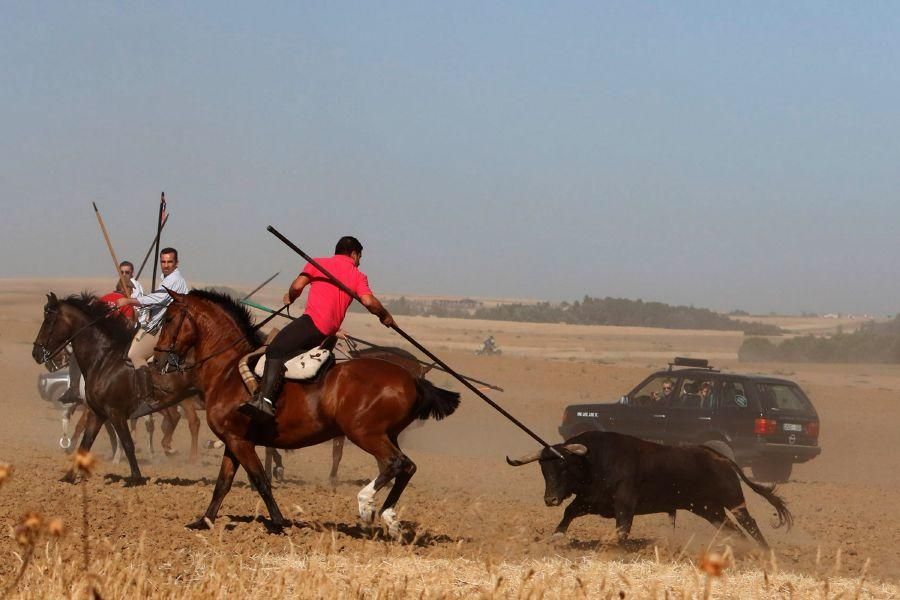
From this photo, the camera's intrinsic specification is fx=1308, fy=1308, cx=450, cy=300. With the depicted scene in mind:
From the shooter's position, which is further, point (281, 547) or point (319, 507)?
point (319, 507)

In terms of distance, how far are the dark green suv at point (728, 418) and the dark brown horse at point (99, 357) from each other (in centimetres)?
739

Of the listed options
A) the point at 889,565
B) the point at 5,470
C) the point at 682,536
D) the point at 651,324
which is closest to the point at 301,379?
the point at 682,536

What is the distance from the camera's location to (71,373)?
19156mm

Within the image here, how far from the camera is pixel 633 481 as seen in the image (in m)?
12.2

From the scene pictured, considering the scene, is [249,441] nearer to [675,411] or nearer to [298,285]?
[298,285]

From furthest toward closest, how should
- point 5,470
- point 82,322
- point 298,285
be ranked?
point 82,322 < point 298,285 < point 5,470

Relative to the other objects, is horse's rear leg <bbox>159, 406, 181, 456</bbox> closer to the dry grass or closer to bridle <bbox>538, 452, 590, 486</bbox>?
bridle <bbox>538, 452, 590, 486</bbox>

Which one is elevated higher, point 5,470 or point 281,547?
point 5,470

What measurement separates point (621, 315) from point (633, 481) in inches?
3473

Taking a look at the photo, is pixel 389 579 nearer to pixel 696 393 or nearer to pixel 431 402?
pixel 431 402

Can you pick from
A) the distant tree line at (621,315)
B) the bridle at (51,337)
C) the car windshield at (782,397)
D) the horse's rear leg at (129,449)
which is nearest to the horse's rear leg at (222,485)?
the horse's rear leg at (129,449)

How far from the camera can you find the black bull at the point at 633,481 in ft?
40.1

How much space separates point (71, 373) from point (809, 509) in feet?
34.7

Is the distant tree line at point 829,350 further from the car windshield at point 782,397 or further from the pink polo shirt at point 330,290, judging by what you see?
the pink polo shirt at point 330,290
